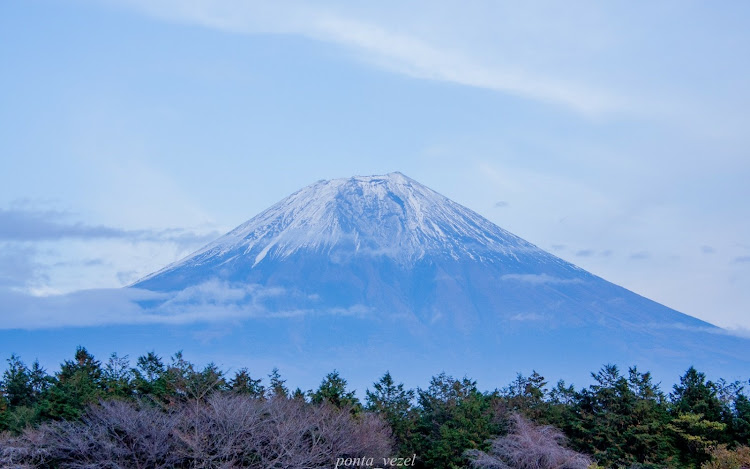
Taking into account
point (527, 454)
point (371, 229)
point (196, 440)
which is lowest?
point (196, 440)

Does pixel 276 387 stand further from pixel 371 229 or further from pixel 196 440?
pixel 371 229

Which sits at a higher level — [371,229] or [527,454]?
[371,229]

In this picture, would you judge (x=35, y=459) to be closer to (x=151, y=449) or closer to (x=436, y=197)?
(x=151, y=449)

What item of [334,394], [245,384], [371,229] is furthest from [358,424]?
[371,229]

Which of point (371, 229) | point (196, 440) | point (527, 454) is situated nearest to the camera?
point (196, 440)

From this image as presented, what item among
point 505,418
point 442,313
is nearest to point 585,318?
point 442,313

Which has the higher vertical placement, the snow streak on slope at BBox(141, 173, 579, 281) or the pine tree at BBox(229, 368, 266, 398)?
the snow streak on slope at BBox(141, 173, 579, 281)

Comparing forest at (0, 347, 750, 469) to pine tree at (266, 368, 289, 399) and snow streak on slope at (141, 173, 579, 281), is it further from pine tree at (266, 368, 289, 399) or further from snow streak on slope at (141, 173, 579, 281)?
snow streak on slope at (141, 173, 579, 281)

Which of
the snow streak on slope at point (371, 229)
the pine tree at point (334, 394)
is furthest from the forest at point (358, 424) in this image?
the snow streak on slope at point (371, 229)

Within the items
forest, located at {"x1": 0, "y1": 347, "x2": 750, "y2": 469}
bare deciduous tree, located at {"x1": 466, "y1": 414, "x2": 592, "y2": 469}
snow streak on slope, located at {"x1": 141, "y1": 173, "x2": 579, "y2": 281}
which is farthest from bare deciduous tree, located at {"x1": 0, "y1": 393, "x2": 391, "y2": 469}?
snow streak on slope, located at {"x1": 141, "y1": 173, "x2": 579, "y2": 281}
